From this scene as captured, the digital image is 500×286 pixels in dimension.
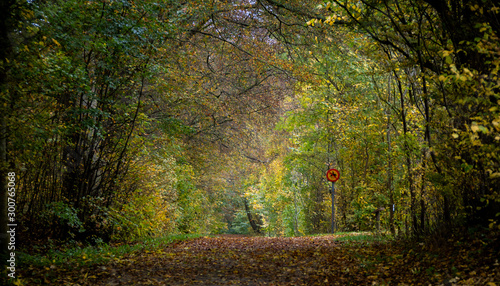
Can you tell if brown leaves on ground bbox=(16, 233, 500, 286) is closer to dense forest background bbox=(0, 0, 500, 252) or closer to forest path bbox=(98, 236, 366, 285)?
forest path bbox=(98, 236, 366, 285)

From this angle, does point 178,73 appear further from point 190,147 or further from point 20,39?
point 20,39

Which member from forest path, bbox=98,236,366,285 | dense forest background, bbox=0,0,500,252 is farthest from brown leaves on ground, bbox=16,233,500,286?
dense forest background, bbox=0,0,500,252

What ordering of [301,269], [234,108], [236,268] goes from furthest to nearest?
1. [234,108]
2. [236,268]
3. [301,269]

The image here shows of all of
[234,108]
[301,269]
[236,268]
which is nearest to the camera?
[301,269]

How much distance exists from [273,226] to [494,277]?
25.4 m

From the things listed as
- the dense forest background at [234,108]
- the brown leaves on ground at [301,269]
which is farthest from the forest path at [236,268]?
the dense forest background at [234,108]

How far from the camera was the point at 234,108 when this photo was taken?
14648mm

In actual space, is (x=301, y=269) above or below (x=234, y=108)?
below

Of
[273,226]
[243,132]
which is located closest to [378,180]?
[243,132]

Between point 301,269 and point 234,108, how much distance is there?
8.80m

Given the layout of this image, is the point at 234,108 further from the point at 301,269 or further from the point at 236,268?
the point at 301,269

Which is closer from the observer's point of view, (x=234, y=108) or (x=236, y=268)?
(x=236, y=268)

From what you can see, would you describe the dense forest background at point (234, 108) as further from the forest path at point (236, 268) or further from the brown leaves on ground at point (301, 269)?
the forest path at point (236, 268)

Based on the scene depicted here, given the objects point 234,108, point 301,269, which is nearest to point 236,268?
point 301,269
